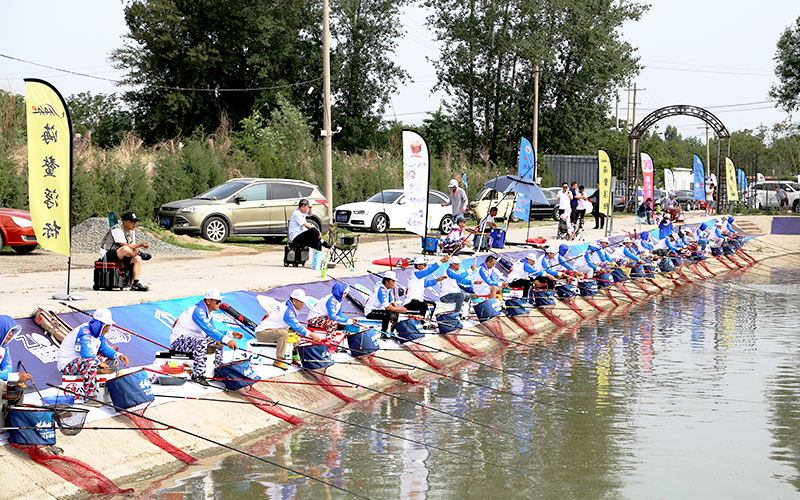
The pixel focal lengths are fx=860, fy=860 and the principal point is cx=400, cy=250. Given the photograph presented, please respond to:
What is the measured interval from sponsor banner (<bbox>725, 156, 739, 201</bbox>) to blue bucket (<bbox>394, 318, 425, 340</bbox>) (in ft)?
106

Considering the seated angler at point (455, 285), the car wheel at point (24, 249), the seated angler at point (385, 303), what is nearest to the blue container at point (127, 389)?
the seated angler at point (385, 303)

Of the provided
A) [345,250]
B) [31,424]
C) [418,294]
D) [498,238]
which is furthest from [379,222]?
[31,424]

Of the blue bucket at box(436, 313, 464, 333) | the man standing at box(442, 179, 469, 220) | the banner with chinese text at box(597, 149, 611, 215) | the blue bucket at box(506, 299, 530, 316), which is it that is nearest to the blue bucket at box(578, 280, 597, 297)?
the blue bucket at box(506, 299, 530, 316)

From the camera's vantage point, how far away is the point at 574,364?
16.3 meters

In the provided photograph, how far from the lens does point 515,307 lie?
62.2 ft

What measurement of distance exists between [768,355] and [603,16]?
42058 mm

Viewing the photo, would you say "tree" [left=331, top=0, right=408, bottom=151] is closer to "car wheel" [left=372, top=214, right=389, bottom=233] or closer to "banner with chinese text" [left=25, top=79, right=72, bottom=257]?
"car wheel" [left=372, top=214, right=389, bottom=233]

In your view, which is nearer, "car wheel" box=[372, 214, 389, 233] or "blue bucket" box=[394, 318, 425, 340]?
Answer: "blue bucket" box=[394, 318, 425, 340]

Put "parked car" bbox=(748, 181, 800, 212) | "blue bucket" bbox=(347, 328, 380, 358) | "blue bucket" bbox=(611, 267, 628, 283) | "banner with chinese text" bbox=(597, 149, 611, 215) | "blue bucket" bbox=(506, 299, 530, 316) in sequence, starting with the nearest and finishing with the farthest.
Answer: "blue bucket" bbox=(347, 328, 380, 358) → "blue bucket" bbox=(506, 299, 530, 316) → "blue bucket" bbox=(611, 267, 628, 283) → "banner with chinese text" bbox=(597, 149, 611, 215) → "parked car" bbox=(748, 181, 800, 212)

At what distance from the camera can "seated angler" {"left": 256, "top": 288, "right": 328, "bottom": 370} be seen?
12570mm

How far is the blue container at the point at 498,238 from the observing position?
84.5 feet

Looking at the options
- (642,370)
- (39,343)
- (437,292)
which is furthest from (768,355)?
(39,343)

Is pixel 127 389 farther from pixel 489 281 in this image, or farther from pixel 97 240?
pixel 97 240

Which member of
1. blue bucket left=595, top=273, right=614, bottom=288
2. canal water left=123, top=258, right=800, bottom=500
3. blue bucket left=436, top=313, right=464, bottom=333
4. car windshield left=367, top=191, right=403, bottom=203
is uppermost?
car windshield left=367, top=191, right=403, bottom=203
